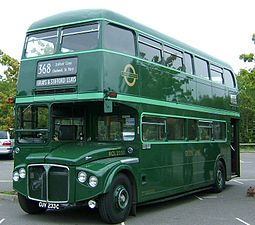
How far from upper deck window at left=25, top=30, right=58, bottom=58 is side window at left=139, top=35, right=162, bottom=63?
2.06m

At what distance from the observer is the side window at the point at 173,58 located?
1126 centimetres

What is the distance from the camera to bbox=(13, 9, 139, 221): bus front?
8.21 m

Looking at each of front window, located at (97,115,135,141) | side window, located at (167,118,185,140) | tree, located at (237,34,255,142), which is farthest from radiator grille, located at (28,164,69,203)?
tree, located at (237,34,255,142)

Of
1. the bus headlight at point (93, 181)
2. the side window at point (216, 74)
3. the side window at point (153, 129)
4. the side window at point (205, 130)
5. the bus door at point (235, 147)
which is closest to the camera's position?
the bus headlight at point (93, 181)

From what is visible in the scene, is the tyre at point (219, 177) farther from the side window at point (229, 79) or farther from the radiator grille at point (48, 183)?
the radiator grille at point (48, 183)

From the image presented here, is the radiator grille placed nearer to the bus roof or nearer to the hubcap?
the hubcap

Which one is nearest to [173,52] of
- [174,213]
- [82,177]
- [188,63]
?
[188,63]

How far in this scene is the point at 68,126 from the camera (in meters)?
9.68

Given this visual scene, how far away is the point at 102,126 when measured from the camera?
986 cm

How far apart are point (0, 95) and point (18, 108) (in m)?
11.0

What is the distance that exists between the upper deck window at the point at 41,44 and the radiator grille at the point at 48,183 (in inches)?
106

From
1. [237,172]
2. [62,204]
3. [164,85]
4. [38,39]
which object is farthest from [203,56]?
[62,204]

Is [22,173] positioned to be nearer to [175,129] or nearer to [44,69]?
[44,69]

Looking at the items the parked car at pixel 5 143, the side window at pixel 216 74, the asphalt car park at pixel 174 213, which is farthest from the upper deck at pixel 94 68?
the parked car at pixel 5 143
